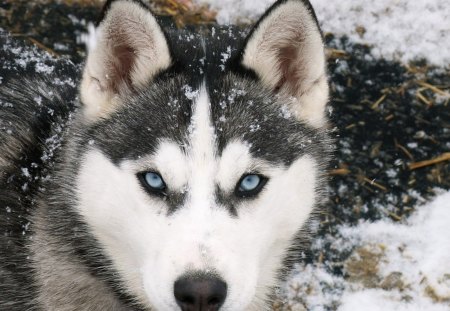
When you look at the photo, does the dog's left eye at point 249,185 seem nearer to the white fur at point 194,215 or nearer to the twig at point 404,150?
the white fur at point 194,215

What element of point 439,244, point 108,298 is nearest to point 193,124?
point 108,298

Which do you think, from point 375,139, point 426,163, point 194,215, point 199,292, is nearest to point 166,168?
point 194,215

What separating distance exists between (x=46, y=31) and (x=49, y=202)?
246 cm

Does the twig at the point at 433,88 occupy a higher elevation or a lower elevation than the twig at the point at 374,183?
higher

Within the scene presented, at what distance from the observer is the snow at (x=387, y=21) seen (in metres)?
5.35

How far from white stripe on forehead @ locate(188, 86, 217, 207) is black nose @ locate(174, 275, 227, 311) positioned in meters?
0.33

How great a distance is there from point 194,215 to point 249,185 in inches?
12.4

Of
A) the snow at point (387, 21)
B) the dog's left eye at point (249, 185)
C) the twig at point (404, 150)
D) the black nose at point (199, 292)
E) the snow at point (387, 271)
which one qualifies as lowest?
the snow at point (387, 271)

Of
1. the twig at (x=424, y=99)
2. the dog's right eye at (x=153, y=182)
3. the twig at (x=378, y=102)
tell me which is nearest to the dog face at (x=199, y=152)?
the dog's right eye at (x=153, y=182)

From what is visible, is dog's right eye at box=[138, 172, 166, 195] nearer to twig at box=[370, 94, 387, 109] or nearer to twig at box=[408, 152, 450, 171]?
twig at box=[408, 152, 450, 171]

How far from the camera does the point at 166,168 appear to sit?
283 cm

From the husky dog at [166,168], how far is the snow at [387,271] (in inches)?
35.2

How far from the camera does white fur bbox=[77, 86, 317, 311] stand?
2.67 meters

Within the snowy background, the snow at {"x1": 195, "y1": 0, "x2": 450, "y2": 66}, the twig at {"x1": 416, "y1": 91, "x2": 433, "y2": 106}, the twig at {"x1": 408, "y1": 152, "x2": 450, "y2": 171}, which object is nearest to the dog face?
the snowy background
